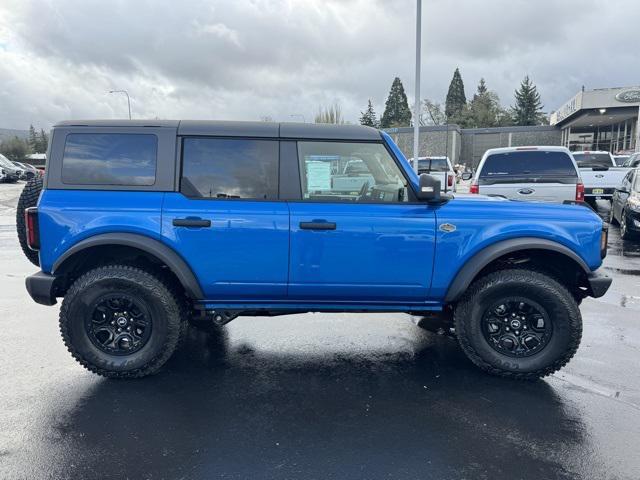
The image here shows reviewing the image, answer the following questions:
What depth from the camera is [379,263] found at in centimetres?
372

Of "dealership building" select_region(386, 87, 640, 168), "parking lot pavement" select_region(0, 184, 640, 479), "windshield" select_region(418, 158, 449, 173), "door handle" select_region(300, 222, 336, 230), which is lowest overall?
"parking lot pavement" select_region(0, 184, 640, 479)

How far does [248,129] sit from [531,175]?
21.7ft

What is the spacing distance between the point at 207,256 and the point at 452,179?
15.4m

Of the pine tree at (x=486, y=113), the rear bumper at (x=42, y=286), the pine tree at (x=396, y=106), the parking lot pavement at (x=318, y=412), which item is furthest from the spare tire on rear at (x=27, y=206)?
the pine tree at (x=396, y=106)

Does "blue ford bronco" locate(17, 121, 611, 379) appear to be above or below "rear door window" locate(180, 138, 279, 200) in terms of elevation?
below

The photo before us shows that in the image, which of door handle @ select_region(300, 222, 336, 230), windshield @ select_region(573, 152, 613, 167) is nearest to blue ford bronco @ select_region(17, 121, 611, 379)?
door handle @ select_region(300, 222, 336, 230)

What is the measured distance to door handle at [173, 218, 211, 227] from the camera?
12.0 ft

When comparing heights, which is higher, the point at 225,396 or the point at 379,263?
the point at 379,263

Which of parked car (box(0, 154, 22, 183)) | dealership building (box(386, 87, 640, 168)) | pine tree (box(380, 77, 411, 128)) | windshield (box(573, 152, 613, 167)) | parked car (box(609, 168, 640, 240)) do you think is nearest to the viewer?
parked car (box(609, 168, 640, 240))

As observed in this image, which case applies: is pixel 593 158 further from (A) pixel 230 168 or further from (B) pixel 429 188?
(A) pixel 230 168

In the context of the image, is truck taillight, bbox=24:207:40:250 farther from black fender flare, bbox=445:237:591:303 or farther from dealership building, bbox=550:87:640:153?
dealership building, bbox=550:87:640:153

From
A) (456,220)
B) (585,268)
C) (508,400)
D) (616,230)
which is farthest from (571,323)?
(616,230)

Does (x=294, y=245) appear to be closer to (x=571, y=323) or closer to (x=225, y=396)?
(x=225, y=396)

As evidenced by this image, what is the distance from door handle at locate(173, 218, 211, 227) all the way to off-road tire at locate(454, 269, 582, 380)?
2.08m
